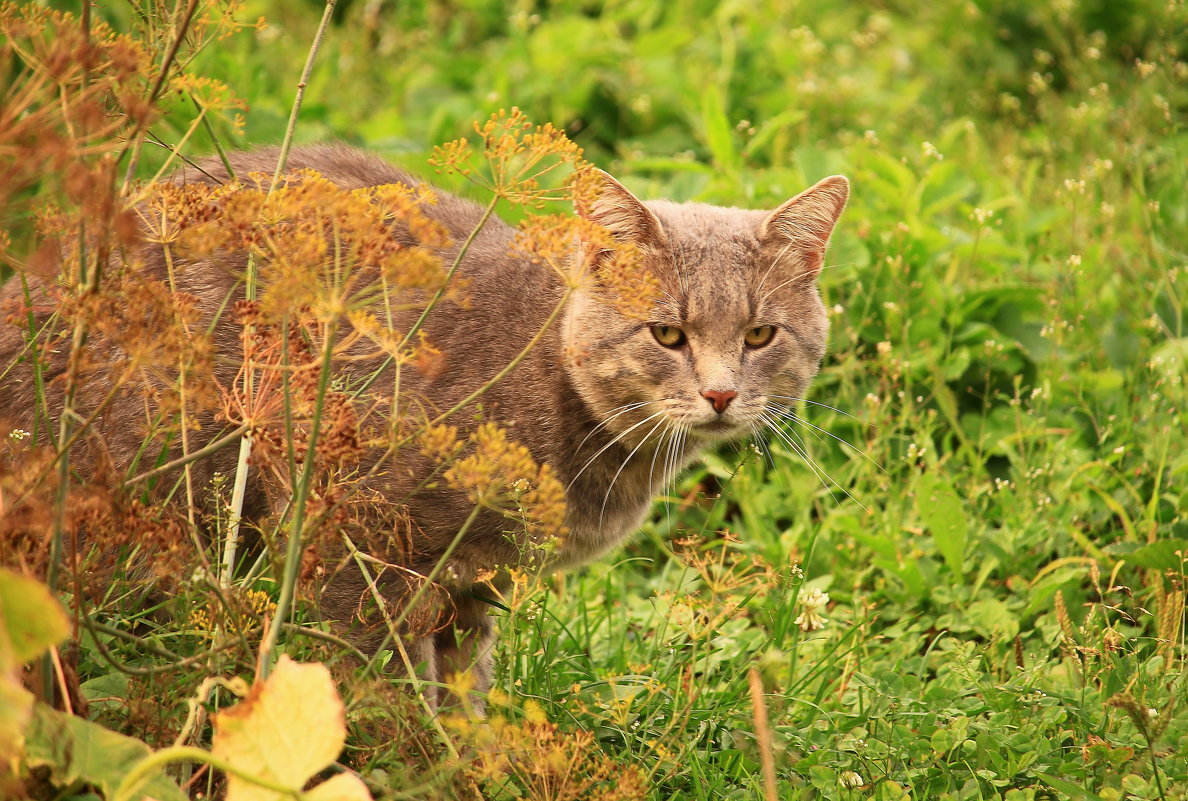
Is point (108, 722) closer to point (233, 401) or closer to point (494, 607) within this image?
point (233, 401)

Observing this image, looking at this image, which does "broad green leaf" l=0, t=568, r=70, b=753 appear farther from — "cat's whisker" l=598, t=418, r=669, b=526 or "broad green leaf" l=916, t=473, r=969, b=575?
"broad green leaf" l=916, t=473, r=969, b=575

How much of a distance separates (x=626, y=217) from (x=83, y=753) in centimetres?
173

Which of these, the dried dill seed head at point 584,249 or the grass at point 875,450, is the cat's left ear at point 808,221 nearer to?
the grass at point 875,450

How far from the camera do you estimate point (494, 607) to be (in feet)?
9.66

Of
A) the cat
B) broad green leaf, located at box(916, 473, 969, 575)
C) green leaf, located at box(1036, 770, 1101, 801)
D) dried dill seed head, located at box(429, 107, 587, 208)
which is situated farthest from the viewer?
broad green leaf, located at box(916, 473, 969, 575)

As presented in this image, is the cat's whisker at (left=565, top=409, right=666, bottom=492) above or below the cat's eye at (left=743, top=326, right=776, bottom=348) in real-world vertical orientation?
below

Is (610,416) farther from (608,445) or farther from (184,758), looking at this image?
(184,758)

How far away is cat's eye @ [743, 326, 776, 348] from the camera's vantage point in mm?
2951

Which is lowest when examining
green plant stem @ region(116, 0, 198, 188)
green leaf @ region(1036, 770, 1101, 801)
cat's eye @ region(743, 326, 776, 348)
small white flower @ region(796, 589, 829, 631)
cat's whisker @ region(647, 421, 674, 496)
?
small white flower @ region(796, 589, 829, 631)

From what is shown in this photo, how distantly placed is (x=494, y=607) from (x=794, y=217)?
1.23m

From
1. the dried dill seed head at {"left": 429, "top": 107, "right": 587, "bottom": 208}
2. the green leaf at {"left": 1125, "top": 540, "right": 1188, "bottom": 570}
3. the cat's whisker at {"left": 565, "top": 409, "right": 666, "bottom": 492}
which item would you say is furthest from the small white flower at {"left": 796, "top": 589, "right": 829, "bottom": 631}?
the dried dill seed head at {"left": 429, "top": 107, "right": 587, "bottom": 208}

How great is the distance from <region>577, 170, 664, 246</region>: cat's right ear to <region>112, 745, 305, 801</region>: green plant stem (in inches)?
65.3

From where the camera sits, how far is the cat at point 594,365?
268cm

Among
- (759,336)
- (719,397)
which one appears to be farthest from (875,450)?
(719,397)
